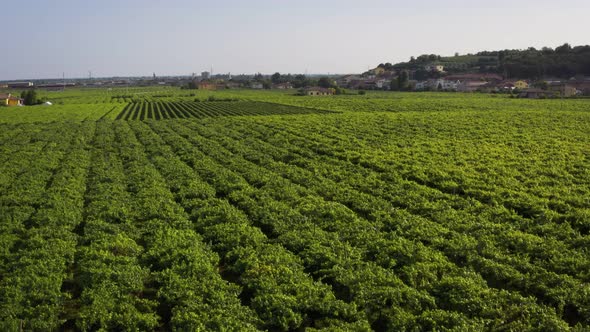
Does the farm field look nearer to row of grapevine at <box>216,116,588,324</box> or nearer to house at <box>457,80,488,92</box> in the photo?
row of grapevine at <box>216,116,588,324</box>

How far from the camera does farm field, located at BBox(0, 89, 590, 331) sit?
9789mm

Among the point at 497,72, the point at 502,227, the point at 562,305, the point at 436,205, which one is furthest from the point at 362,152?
the point at 497,72

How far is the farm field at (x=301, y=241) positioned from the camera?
385 inches

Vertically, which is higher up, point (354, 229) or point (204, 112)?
point (204, 112)

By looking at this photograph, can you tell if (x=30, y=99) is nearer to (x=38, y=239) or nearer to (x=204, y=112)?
(x=204, y=112)

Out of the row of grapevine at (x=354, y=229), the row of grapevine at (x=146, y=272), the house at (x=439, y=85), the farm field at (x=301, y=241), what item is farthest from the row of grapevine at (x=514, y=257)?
the house at (x=439, y=85)

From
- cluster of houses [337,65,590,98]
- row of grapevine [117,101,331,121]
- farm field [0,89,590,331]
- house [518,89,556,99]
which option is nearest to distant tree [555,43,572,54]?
cluster of houses [337,65,590,98]

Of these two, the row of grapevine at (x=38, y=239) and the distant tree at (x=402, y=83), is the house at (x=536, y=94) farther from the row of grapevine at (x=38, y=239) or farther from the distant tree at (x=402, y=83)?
the row of grapevine at (x=38, y=239)

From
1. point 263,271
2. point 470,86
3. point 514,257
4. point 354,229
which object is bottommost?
point 263,271

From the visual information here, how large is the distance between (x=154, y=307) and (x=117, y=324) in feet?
3.44

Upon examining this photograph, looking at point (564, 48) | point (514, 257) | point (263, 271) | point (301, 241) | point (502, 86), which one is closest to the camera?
point (263, 271)

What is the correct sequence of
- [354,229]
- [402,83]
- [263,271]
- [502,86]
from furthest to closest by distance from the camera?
[402,83]
[502,86]
[354,229]
[263,271]

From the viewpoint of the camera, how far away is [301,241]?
13562 millimetres

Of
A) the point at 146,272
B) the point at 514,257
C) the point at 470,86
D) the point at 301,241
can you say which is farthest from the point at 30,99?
the point at 470,86
